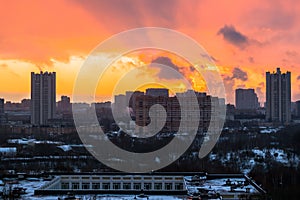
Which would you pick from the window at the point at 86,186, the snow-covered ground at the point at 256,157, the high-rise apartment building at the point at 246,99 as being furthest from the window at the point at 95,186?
the high-rise apartment building at the point at 246,99

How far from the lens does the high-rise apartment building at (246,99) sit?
1222 inches

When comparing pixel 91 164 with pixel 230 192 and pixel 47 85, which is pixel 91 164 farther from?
pixel 47 85

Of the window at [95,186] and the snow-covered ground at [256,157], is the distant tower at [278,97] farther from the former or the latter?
the window at [95,186]

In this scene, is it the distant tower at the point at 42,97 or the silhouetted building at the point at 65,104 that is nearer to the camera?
the distant tower at the point at 42,97

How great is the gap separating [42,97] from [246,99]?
1496 cm

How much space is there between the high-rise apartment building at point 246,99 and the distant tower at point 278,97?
25.6ft

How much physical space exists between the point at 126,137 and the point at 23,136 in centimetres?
457

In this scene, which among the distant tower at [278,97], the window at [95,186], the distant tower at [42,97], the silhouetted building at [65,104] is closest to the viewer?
the window at [95,186]

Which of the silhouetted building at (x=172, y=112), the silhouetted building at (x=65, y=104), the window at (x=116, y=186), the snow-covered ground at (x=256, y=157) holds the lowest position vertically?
the window at (x=116, y=186)

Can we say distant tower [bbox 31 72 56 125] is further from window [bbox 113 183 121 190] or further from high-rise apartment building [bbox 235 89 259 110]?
window [bbox 113 183 121 190]

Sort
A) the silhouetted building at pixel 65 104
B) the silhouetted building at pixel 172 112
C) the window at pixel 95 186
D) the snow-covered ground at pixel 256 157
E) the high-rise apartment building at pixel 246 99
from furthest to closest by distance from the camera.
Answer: the high-rise apartment building at pixel 246 99 → the silhouetted building at pixel 65 104 → the silhouetted building at pixel 172 112 → the snow-covered ground at pixel 256 157 → the window at pixel 95 186

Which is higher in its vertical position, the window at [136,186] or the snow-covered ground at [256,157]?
the snow-covered ground at [256,157]

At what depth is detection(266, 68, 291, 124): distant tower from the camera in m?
22.4

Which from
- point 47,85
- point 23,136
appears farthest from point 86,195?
point 47,85
